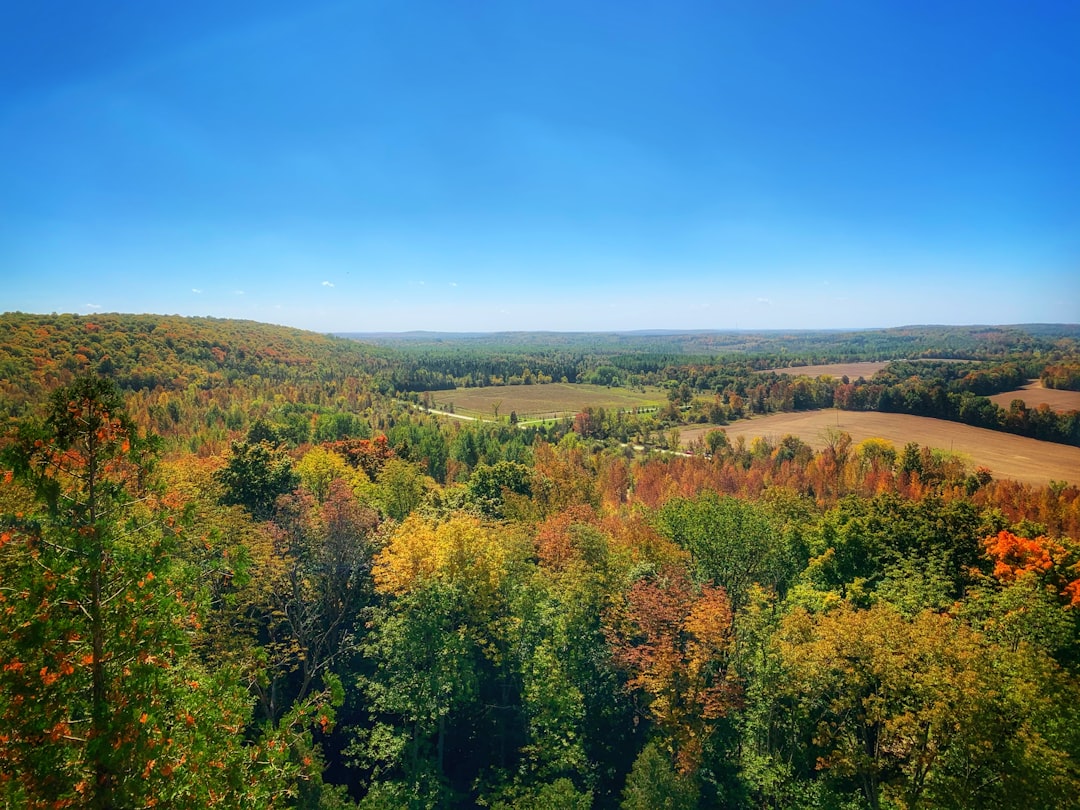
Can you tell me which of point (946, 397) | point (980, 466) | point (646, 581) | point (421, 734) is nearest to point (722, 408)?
point (946, 397)

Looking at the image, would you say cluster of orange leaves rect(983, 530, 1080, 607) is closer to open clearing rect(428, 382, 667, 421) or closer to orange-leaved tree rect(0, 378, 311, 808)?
orange-leaved tree rect(0, 378, 311, 808)

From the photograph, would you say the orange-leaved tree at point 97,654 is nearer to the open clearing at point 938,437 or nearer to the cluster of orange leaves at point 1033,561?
the cluster of orange leaves at point 1033,561

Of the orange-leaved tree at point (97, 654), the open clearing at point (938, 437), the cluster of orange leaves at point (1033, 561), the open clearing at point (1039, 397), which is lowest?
the open clearing at point (938, 437)

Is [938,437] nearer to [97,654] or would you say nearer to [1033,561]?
[1033,561]

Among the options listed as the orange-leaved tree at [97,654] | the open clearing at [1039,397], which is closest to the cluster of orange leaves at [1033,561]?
the orange-leaved tree at [97,654]

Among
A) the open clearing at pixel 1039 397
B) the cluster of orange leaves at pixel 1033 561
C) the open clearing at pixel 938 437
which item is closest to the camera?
the cluster of orange leaves at pixel 1033 561

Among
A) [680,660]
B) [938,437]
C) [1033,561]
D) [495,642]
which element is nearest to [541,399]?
[938,437]

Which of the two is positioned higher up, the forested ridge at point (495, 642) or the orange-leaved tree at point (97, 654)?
the orange-leaved tree at point (97, 654)
